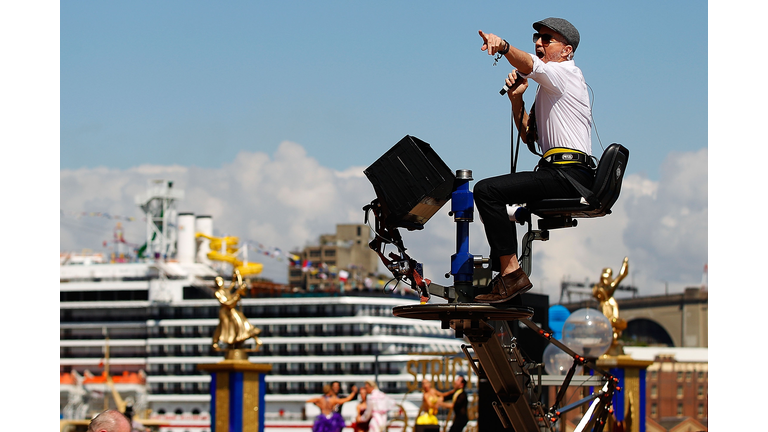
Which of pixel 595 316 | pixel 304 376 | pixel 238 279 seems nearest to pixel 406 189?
pixel 595 316

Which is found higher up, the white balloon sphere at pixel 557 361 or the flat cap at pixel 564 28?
the flat cap at pixel 564 28

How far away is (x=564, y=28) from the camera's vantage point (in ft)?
15.5

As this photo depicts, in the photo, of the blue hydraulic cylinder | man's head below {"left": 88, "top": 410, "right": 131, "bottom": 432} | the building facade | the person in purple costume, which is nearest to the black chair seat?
the blue hydraulic cylinder

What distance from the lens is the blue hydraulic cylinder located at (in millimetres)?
4629

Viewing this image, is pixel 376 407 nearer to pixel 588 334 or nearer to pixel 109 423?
pixel 588 334

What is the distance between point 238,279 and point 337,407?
3.24 meters

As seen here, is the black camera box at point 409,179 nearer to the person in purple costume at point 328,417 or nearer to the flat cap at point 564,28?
the flat cap at point 564,28

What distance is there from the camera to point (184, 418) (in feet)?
180

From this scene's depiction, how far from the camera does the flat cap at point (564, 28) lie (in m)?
4.72

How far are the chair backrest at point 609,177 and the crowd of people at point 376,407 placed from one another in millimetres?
8922

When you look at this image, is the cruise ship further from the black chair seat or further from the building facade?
the black chair seat

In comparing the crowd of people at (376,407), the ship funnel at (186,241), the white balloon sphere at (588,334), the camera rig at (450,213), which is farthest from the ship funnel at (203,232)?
the camera rig at (450,213)

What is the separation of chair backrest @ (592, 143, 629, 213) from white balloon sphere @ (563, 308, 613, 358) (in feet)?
17.6

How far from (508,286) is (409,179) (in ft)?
2.30
